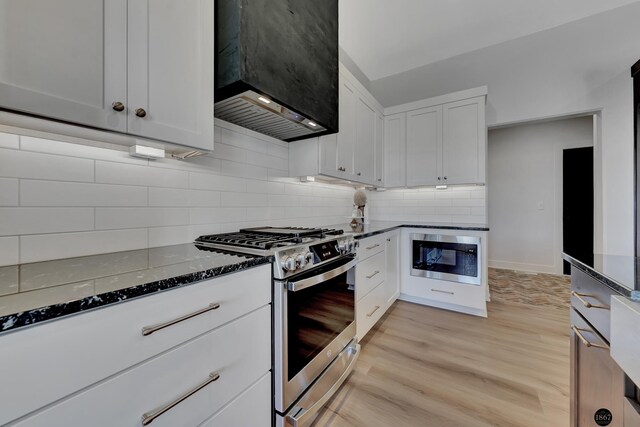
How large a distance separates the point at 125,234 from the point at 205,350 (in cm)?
71

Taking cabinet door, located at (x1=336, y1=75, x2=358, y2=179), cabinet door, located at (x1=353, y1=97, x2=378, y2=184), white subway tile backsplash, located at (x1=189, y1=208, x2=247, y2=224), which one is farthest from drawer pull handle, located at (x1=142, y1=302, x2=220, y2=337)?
Answer: cabinet door, located at (x1=353, y1=97, x2=378, y2=184)

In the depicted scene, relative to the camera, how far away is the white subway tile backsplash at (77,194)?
3.05 ft

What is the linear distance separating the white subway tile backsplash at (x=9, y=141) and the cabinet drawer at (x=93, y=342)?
31.7 inches

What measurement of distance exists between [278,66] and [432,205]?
8.64 ft

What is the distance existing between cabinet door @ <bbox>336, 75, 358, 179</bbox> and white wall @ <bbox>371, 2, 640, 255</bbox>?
5.82 feet

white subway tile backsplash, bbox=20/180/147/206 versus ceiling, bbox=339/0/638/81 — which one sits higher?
ceiling, bbox=339/0/638/81

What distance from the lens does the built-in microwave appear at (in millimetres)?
2559

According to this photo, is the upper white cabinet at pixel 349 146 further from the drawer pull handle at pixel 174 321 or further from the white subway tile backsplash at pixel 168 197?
the drawer pull handle at pixel 174 321

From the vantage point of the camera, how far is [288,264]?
1106mm

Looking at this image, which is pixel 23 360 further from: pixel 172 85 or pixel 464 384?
pixel 464 384

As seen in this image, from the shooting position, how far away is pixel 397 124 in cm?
315

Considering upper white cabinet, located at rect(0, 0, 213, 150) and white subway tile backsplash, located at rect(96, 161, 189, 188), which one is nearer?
upper white cabinet, located at rect(0, 0, 213, 150)

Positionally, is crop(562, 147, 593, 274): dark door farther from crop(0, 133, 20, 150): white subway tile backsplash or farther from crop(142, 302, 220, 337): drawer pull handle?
crop(0, 133, 20, 150): white subway tile backsplash

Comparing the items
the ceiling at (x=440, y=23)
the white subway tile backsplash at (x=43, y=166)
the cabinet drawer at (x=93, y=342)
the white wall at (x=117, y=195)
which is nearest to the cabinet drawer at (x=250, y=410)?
the cabinet drawer at (x=93, y=342)
